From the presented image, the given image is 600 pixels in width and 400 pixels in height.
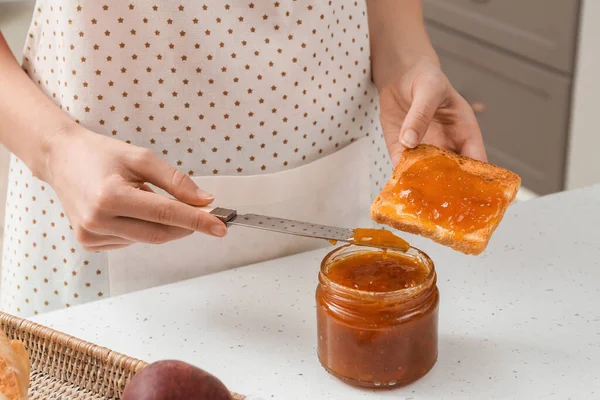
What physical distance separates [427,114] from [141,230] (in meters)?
0.43

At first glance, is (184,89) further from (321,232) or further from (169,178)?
(321,232)

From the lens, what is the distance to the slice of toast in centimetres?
95

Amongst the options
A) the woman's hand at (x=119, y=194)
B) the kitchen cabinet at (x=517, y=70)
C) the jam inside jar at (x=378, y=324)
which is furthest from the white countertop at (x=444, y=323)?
the kitchen cabinet at (x=517, y=70)

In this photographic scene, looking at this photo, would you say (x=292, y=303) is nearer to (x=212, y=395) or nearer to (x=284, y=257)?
(x=284, y=257)

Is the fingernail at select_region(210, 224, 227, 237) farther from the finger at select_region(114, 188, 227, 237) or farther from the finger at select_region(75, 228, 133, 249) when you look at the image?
the finger at select_region(75, 228, 133, 249)

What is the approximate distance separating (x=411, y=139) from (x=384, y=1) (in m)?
0.40

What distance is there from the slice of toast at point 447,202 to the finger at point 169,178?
0.23m

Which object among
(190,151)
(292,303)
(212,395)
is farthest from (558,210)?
(212,395)

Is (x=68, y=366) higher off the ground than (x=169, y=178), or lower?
lower

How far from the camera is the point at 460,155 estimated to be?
1142mm

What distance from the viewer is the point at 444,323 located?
1046 millimetres

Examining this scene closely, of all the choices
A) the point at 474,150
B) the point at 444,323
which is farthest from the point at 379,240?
the point at 474,150

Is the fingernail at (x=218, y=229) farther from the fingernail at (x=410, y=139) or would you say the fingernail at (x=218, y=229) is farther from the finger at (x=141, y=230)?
the fingernail at (x=410, y=139)

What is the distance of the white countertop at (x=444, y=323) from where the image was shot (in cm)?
94
